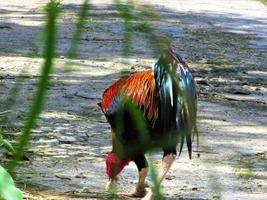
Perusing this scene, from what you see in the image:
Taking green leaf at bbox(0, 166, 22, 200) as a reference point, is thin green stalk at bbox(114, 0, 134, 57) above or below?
above

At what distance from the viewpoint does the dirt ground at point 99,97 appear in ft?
6.97

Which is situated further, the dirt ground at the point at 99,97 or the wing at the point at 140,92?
the wing at the point at 140,92

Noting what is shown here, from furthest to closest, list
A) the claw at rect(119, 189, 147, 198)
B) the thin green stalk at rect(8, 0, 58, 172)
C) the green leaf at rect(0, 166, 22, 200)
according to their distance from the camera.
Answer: the claw at rect(119, 189, 147, 198), the green leaf at rect(0, 166, 22, 200), the thin green stalk at rect(8, 0, 58, 172)

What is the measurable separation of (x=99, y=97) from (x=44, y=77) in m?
9.31

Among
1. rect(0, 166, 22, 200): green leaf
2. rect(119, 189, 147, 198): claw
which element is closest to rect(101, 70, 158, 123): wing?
rect(119, 189, 147, 198): claw

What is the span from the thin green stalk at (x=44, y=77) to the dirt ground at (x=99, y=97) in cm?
5

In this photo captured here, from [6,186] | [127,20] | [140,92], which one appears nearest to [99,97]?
[140,92]

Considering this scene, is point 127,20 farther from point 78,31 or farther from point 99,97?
point 99,97

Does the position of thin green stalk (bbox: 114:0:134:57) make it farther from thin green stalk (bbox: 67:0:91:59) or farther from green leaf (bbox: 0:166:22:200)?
green leaf (bbox: 0:166:22:200)

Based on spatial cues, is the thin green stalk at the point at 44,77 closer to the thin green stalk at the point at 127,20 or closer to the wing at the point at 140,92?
the thin green stalk at the point at 127,20

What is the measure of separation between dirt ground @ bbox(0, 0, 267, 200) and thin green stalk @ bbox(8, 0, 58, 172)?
0.05 m

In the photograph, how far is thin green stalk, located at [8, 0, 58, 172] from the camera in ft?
3.65

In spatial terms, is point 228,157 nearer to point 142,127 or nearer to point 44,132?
point 44,132

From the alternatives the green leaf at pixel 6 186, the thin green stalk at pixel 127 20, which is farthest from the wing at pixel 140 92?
the thin green stalk at pixel 127 20
